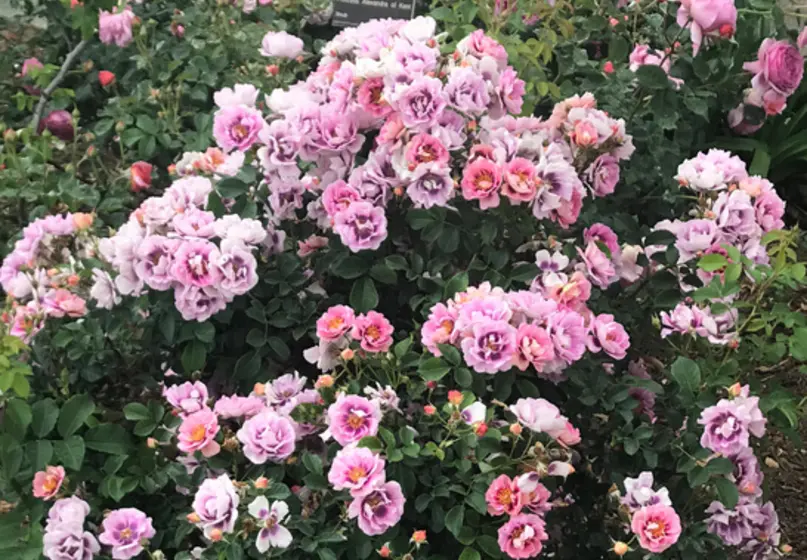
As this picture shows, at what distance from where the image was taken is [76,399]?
55.0 inches

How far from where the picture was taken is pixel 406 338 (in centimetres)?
154

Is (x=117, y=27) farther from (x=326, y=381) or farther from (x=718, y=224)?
(x=718, y=224)

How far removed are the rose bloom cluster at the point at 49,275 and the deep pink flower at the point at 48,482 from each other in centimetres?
25

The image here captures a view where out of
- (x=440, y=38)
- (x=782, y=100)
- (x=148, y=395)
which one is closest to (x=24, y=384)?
(x=148, y=395)

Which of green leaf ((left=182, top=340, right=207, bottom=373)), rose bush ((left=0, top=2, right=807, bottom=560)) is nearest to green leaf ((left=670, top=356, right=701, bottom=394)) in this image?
rose bush ((left=0, top=2, right=807, bottom=560))

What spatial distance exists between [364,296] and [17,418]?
0.57 meters

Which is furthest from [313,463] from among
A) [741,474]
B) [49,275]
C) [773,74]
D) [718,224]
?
[773,74]

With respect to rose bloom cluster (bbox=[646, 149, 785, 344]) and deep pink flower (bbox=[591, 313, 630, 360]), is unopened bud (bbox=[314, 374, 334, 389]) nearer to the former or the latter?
deep pink flower (bbox=[591, 313, 630, 360])

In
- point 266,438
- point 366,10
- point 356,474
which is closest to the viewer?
point 356,474

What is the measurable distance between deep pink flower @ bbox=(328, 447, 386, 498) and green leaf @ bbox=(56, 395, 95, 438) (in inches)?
16.6

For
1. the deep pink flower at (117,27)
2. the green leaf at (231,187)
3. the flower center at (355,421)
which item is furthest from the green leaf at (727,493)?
the deep pink flower at (117,27)

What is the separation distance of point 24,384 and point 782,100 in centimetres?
153

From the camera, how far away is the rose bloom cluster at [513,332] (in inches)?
51.0

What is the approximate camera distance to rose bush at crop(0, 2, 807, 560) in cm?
131
